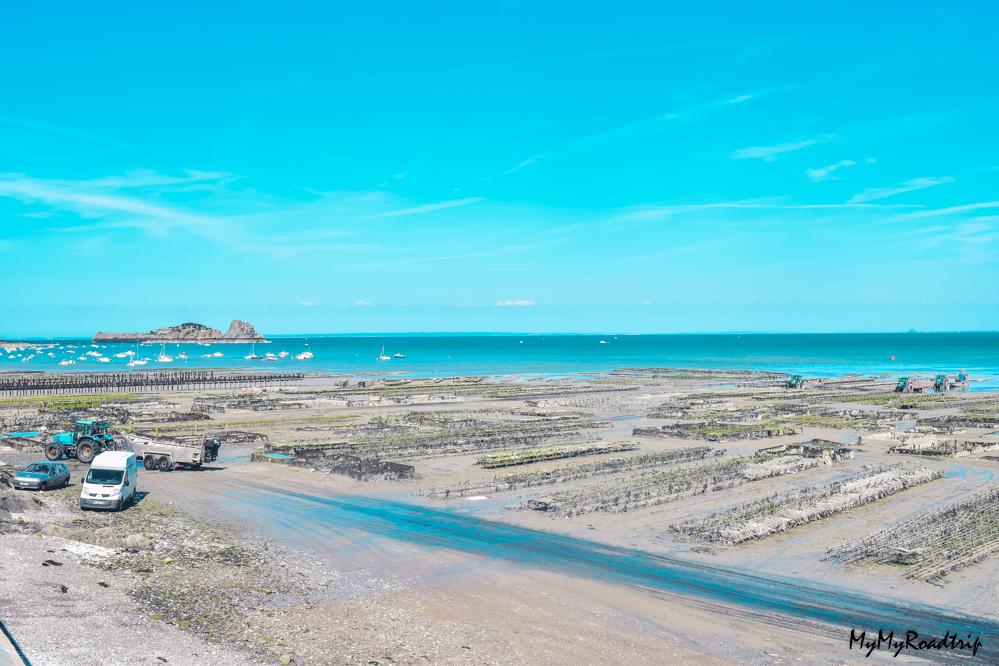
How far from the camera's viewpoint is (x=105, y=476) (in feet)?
95.5

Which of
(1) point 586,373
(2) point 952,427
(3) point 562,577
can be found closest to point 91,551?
(3) point 562,577

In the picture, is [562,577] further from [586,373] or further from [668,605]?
[586,373]

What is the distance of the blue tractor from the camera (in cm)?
3988

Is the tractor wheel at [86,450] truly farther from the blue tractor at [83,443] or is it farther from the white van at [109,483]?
the white van at [109,483]

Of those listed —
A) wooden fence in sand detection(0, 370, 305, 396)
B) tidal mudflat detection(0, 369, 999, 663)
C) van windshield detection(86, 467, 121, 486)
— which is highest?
van windshield detection(86, 467, 121, 486)

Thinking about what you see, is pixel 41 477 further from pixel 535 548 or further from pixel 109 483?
pixel 535 548

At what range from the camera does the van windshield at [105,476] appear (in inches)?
1140

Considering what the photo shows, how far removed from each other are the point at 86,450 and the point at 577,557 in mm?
28983

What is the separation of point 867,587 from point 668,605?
20.9 feet

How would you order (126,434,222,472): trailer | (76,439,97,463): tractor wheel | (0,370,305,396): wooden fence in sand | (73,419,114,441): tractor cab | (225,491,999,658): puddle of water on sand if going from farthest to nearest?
(0,370,305,396): wooden fence in sand < (73,419,114,441): tractor cab < (76,439,97,463): tractor wheel < (126,434,222,472): trailer < (225,491,999,658): puddle of water on sand

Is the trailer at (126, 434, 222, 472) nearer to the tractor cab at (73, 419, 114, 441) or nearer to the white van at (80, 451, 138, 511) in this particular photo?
the tractor cab at (73, 419, 114, 441)

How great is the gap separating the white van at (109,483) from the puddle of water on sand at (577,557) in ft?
14.2

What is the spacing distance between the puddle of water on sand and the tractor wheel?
11.9 m

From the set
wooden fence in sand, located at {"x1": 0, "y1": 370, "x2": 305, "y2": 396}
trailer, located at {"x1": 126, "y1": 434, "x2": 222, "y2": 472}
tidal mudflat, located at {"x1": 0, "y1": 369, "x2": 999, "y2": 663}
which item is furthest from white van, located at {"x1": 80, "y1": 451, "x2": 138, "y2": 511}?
wooden fence in sand, located at {"x1": 0, "y1": 370, "x2": 305, "y2": 396}
